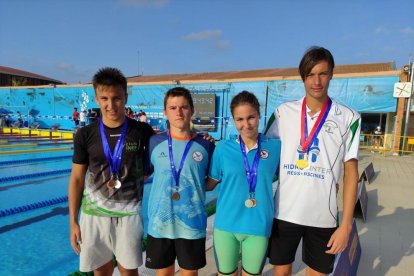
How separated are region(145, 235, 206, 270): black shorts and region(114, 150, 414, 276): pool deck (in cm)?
83

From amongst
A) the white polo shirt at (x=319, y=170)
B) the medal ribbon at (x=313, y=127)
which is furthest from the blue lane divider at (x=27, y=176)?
the medal ribbon at (x=313, y=127)

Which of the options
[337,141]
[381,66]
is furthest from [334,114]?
[381,66]

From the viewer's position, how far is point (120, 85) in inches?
77.5

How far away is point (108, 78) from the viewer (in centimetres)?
193

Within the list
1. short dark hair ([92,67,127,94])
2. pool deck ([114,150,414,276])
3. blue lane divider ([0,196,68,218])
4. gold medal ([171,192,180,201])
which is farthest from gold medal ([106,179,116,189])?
blue lane divider ([0,196,68,218])

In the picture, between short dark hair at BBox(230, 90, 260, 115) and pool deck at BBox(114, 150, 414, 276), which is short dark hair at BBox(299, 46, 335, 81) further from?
pool deck at BBox(114, 150, 414, 276)

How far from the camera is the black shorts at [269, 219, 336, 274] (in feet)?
5.80

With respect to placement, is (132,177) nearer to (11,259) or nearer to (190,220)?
(190,220)

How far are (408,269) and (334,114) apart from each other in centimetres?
224

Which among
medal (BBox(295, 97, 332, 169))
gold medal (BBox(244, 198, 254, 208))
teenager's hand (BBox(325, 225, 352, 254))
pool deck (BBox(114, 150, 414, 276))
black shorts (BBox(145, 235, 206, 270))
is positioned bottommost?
pool deck (BBox(114, 150, 414, 276))

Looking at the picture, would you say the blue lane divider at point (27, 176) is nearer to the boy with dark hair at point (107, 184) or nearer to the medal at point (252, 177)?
the boy with dark hair at point (107, 184)

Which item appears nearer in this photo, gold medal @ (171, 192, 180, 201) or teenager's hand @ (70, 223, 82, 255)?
gold medal @ (171, 192, 180, 201)

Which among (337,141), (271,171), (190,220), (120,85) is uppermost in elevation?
(120,85)

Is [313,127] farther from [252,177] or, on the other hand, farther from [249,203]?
[249,203]
